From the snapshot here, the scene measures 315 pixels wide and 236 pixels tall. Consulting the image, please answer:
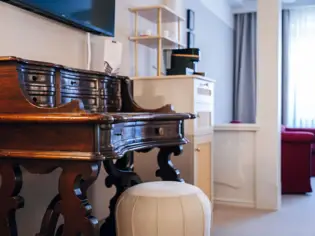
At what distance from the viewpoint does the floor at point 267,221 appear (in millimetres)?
2773

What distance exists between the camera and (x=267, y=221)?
3.07 m

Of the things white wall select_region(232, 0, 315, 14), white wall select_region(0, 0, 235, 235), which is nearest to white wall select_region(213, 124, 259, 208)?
white wall select_region(0, 0, 235, 235)

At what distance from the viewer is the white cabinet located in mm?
2713

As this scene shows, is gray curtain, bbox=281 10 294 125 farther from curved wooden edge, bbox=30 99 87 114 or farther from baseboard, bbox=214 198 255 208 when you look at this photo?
curved wooden edge, bbox=30 99 87 114

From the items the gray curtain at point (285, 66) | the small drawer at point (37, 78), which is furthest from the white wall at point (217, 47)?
the small drawer at point (37, 78)

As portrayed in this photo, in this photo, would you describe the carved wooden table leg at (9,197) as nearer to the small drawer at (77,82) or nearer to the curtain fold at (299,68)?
the small drawer at (77,82)

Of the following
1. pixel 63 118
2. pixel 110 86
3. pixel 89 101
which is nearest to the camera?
pixel 63 118

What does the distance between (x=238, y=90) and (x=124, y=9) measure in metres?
4.10

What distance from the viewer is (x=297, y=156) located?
13.5 feet

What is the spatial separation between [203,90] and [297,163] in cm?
177

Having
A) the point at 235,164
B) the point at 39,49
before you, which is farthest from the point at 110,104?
the point at 235,164

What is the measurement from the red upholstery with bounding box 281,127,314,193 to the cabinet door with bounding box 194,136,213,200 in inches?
55.7

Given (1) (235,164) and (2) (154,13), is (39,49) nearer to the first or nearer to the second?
(2) (154,13)

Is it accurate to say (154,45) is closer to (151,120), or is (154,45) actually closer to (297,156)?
(151,120)
